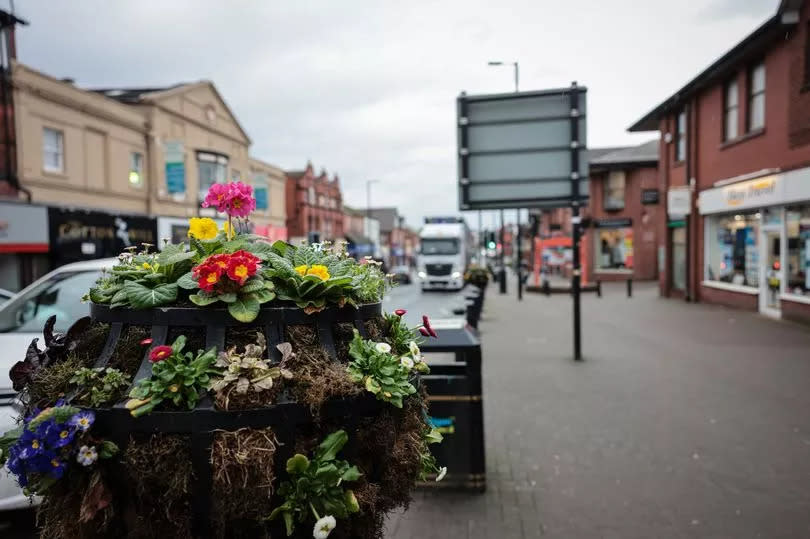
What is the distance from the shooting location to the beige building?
19.8 meters

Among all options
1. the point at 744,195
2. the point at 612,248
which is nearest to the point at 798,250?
the point at 744,195

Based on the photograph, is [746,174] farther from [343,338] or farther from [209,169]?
[209,169]

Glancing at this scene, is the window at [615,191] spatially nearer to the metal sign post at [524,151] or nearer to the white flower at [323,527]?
the metal sign post at [524,151]

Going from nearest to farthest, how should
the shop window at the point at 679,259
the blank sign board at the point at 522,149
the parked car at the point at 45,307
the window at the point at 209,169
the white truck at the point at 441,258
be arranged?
1. the parked car at the point at 45,307
2. the blank sign board at the point at 522,149
3. the shop window at the point at 679,259
4. the window at the point at 209,169
5. the white truck at the point at 441,258

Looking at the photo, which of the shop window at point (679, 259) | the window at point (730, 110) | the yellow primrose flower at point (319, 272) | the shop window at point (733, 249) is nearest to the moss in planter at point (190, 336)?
the yellow primrose flower at point (319, 272)

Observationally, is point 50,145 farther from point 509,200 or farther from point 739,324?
point 739,324

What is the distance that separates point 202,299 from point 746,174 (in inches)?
693

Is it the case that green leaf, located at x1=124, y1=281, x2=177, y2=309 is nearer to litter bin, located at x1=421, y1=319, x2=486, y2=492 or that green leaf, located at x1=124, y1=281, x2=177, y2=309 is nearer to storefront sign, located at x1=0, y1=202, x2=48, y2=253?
litter bin, located at x1=421, y1=319, x2=486, y2=492

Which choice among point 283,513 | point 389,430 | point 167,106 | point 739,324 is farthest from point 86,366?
point 167,106

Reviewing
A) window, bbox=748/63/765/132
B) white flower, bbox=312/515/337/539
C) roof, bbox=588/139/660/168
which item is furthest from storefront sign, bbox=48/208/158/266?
roof, bbox=588/139/660/168

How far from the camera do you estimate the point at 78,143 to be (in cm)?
2214

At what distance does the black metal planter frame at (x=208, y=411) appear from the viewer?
171 cm

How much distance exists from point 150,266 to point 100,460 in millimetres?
712

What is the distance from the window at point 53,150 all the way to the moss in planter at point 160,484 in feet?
72.6
